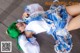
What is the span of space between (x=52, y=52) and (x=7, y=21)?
1.31ft

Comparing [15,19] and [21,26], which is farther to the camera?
[15,19]

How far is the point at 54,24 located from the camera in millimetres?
1114

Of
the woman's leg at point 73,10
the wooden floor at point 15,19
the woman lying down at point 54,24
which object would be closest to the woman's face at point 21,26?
the woman lying down at point 54,24

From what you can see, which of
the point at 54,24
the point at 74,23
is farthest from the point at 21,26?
the point at 74,23

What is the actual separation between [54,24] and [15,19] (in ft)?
1.22

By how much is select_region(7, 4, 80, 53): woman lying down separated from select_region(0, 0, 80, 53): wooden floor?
3.7 inches

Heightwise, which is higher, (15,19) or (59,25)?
(15,19)

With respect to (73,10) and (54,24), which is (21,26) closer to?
(54,24)

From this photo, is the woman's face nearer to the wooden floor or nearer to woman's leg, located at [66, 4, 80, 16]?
the wooden floor

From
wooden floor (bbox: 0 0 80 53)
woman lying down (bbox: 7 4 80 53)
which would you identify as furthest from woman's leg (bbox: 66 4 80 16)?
wooden floor (bbox: 0 0 80 53)

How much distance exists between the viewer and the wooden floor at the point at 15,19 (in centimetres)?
127

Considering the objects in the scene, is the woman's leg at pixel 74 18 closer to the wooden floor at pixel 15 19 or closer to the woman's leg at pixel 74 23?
the woman's leg at pixel 74 23

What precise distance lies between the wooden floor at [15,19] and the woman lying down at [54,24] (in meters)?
0.09

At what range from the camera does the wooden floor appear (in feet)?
4.18
